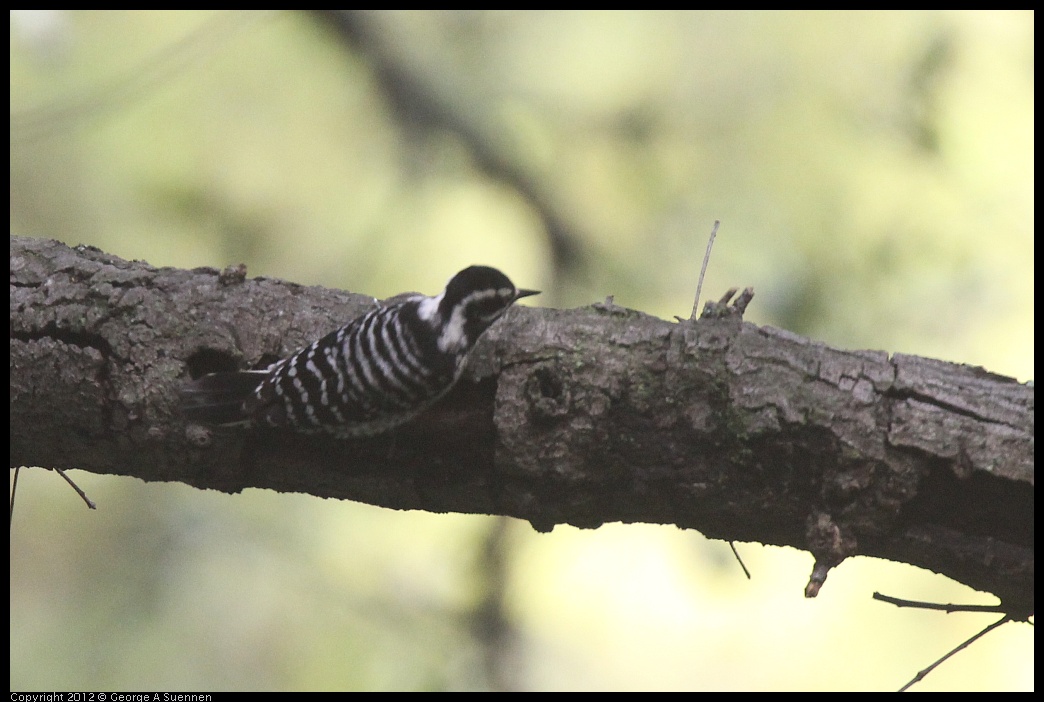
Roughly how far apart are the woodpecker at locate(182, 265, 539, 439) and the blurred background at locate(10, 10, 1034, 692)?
156 cm

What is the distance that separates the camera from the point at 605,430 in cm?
121

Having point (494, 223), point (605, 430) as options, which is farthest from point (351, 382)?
point (494, 223)

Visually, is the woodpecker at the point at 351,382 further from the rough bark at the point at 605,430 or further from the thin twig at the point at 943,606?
the thin twig at the point at 943,606

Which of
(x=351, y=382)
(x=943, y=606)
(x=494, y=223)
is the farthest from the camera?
(x=494, y=223)

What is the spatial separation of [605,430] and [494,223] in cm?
191

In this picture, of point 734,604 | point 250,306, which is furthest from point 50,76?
point 734,604

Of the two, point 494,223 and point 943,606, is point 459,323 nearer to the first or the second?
point 943,606

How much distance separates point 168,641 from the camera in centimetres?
270

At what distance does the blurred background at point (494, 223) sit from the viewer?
266cm

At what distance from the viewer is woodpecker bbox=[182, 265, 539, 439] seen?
126 cm

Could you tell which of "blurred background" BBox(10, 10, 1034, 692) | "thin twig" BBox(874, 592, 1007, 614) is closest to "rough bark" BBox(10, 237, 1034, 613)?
"thin twig" BBox(874, 592, 1007, 614)

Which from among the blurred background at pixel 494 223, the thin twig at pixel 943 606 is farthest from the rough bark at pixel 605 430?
the blurred background at pixel 494 223

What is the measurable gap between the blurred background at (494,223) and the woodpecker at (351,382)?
156 centimetres

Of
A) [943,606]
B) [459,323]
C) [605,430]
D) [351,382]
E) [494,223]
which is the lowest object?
[943,606]
